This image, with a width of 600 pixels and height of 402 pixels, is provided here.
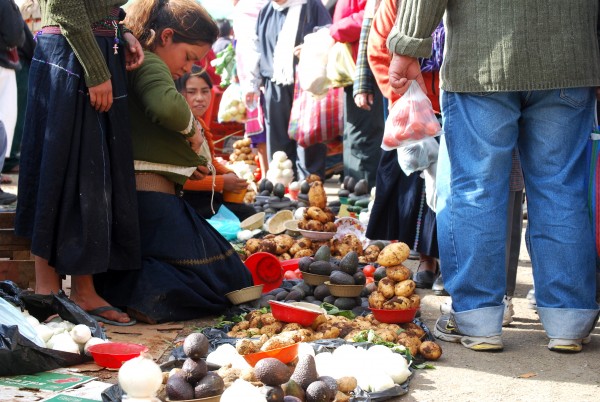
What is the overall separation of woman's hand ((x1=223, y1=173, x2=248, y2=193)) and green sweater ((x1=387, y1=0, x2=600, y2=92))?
197 cm

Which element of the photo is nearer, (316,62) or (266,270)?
(266,270)

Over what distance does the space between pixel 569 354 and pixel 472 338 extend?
0.43m

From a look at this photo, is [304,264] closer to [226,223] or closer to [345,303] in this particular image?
[345,303]

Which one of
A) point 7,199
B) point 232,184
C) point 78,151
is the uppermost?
point 78,151

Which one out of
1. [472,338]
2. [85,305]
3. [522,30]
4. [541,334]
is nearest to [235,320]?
[85,305]

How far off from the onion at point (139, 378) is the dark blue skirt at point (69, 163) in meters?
1.63

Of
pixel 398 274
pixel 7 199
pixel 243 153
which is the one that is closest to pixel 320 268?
pixel 398 274

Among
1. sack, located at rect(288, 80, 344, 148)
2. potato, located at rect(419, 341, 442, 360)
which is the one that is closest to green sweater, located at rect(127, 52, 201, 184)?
potato, located at rect(419, 341, 442, 360)

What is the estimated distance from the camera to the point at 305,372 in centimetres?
307

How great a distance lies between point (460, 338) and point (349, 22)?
12.8 ft

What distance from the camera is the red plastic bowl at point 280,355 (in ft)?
10.7

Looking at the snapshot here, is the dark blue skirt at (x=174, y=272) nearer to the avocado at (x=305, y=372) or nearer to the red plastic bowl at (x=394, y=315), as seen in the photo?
the red plastic bowl at (x=394, y=315)

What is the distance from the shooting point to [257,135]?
34.9 ft

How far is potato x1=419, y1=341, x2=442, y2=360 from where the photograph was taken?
384cm
